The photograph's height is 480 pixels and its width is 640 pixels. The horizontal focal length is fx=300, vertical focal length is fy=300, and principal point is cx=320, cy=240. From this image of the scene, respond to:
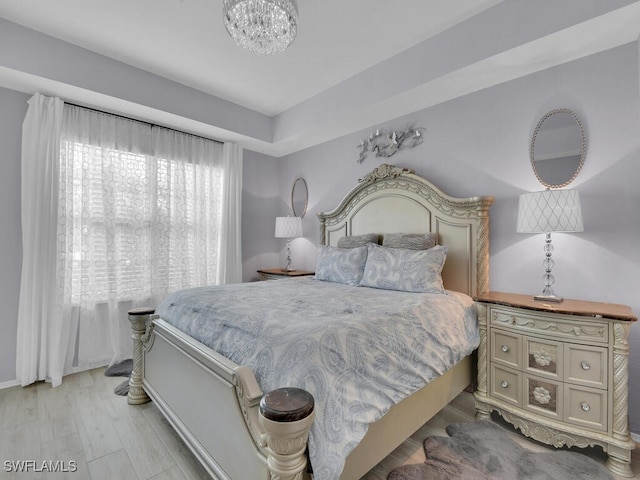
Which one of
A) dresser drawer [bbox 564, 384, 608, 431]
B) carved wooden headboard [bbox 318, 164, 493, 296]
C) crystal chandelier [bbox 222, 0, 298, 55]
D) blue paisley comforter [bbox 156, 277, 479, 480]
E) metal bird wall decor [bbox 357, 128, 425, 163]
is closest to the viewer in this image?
blue paisley comforter [bbox 156, 277, 479, 480]

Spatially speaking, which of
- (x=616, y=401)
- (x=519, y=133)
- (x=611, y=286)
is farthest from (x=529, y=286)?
(x=519, y=133)

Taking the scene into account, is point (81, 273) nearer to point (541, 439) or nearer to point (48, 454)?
point (48, 454)

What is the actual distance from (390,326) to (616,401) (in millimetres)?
1307

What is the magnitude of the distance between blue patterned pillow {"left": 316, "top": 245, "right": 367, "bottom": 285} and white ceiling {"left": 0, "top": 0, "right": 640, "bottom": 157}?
1407 millimetres

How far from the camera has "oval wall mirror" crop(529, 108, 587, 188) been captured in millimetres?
2104

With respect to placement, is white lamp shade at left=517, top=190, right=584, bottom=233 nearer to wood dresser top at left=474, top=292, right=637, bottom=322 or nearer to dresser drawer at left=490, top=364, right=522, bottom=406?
wood dresser top at left=474, top=292, right=637, bottom=322

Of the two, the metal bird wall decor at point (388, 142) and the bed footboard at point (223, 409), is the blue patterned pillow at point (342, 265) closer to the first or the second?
the metal bird wall decor at point (388, 142)

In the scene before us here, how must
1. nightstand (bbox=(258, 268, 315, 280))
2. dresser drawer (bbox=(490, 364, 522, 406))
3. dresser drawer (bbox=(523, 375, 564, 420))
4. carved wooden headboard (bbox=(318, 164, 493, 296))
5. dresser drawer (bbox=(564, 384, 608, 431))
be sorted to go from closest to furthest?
1. dresser drawer (bbox=(564, 384, 608, 431))
2. dresser drawer (bbox=(523, 375, 564, 420))
3. dresser drawer (bbox=(490, 364, 522, 406))
4. carved wooden headboard (bbox=(318, 164, 493, 296))
5. nightstand (bbox=(258, 268, 315, 280))

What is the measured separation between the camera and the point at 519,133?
92.8 inches

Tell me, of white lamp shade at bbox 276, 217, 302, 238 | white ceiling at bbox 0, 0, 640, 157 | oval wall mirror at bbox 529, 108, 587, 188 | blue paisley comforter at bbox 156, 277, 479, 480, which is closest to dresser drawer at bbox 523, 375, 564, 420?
blue paisley comforter at bbox 156, 277, 479, 480

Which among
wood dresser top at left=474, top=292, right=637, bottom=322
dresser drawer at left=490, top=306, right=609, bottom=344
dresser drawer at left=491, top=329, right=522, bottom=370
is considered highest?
wood dresser top at left=474, top=292, right=637, bottom=322

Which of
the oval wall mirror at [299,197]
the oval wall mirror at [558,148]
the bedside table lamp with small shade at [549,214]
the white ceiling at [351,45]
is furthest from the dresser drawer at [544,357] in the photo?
the oval wall mirror at [299,197]

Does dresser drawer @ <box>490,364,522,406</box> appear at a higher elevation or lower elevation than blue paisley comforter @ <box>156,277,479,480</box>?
lower

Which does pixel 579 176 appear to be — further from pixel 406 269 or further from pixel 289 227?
pixel 289 227
